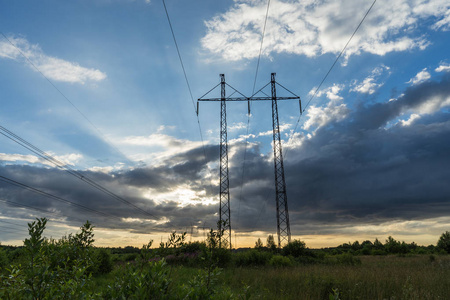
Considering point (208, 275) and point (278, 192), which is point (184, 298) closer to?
point (208, 275)

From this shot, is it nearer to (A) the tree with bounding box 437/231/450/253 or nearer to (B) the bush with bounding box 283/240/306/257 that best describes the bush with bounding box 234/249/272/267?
(B) the bush with bounding box 283/240/306/257

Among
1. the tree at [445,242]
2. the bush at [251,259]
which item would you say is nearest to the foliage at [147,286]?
the bush at [251,259]

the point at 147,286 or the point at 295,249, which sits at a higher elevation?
the point at 147,286

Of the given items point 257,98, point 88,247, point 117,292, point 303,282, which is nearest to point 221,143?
point 257,98

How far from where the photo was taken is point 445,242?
63.3 metres

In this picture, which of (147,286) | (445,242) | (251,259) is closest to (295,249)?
(251,259)

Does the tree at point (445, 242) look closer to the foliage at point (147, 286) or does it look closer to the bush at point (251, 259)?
the bush at point (251, 259)

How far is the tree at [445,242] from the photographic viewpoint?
205 ft

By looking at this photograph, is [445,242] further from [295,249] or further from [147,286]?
[147,286]

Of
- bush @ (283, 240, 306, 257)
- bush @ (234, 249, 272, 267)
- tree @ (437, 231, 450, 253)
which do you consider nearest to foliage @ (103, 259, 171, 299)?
bush @ (234, 249, 272, 267)

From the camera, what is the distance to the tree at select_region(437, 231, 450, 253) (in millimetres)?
62475

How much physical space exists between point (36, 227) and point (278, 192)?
A: 30714 millimetres

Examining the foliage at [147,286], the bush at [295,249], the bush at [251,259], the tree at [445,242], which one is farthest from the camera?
the tree at [445,242]

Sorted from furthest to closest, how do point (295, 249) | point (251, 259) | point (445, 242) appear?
1. point (445, 242)
2. point (295, 249)
3. point (251, 259)
